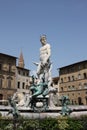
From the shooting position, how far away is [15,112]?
14.8 metres

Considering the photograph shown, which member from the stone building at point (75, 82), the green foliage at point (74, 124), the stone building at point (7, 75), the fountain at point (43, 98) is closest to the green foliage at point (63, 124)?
the green foliage at point (74, 124)

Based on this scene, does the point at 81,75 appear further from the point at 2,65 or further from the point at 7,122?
the point at 7,122

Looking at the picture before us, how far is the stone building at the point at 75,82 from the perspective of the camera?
256 ft

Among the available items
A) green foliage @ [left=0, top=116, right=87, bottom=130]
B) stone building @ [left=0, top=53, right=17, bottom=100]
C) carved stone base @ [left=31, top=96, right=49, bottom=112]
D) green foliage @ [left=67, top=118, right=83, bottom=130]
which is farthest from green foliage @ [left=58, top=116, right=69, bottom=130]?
stone building @ [left=0, top=53, right=17, bottom=100]

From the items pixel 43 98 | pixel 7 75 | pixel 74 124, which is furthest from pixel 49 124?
pixel 7 75

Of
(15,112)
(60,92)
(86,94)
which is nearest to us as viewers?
(15,112)

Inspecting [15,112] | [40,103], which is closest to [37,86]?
[40,103]

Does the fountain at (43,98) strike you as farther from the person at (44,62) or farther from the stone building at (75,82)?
the stone building at (75,82)

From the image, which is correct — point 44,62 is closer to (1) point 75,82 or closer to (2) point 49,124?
(2) point 49,124

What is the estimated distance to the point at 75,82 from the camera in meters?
81.8

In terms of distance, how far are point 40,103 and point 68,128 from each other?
8.06 meters

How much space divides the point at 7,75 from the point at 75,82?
20738 millimetres

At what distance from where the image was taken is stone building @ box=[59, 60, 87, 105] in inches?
3068

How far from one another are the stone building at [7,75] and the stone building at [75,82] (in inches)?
713
